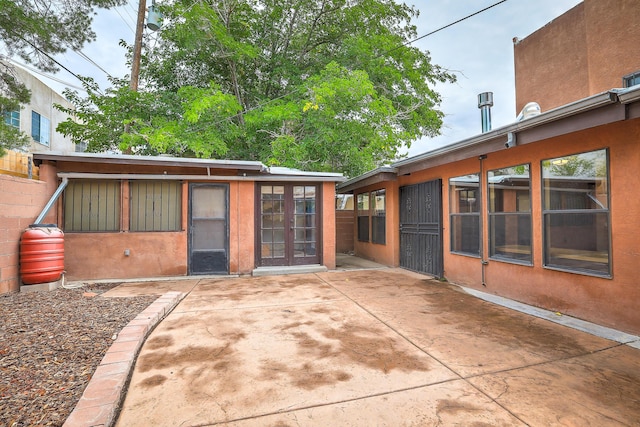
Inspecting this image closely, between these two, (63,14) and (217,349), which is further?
(63,14)

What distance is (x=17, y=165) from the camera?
494cm

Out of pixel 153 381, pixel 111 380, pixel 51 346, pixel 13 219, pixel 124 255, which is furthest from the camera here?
pixel 124 255

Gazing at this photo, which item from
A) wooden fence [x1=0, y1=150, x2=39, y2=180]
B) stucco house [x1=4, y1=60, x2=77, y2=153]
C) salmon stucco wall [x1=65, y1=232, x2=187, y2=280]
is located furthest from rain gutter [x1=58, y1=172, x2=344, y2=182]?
stucco house [x1=4, y1=60, x2=77, y2=153]

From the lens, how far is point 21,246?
429 cm

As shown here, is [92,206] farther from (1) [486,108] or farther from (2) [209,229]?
(1) [486,108]

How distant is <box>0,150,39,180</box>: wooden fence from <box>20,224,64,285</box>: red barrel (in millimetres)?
1126

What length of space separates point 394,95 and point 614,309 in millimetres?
9031

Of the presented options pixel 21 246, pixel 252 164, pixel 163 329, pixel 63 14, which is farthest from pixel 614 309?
pixel 63 14

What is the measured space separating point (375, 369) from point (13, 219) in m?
5.29

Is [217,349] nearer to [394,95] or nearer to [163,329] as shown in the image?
[163,329]

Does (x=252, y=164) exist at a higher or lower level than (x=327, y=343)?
higher

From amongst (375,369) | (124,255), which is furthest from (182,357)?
(124,255)

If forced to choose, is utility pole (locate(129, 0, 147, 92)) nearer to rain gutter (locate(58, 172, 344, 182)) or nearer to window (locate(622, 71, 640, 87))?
rain gutter (locate(58, 172, 344, 182))

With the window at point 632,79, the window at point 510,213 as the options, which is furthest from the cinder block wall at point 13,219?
the window at point 632,79
